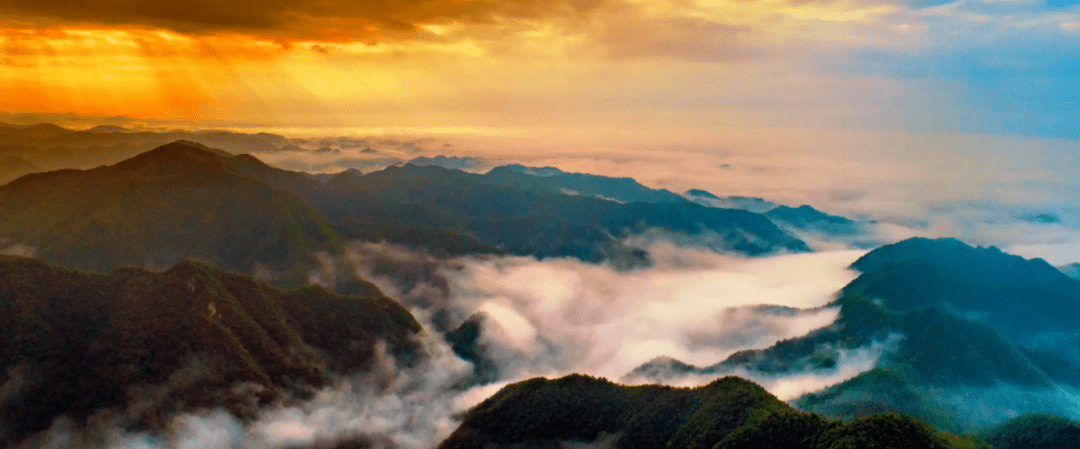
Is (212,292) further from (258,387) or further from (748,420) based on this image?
(748,420)

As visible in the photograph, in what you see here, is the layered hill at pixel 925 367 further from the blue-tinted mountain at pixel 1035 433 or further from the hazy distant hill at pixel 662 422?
the hazy distant hill at pixel 662 422

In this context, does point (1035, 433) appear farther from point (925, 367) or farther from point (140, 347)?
point (140, 347)

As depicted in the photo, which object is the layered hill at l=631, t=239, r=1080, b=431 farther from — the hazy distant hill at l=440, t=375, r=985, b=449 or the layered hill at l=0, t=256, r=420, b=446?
the layered hill at l=0, t=256, r=420, b=446

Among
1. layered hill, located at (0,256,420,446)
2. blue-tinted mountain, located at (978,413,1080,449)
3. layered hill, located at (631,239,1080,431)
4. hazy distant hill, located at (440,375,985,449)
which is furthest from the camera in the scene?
layered hill, located at (631,239,1080,431)

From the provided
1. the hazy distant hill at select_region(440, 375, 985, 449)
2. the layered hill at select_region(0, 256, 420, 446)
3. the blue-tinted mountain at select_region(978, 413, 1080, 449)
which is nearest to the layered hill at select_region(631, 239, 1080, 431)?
the blue-tinted mountain at select_region(978, 413, 1080, 449)

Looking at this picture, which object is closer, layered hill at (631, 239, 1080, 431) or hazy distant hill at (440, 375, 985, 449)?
hazy distant hill at (440, 375, 985, 449)

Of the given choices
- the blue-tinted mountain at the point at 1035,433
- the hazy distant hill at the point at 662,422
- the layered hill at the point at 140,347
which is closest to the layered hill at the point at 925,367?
the blue-tinted mountain at the point at 1035,433

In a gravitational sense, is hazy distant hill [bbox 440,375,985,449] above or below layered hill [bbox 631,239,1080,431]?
above

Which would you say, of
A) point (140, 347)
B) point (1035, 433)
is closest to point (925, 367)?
point (1035, 433)
